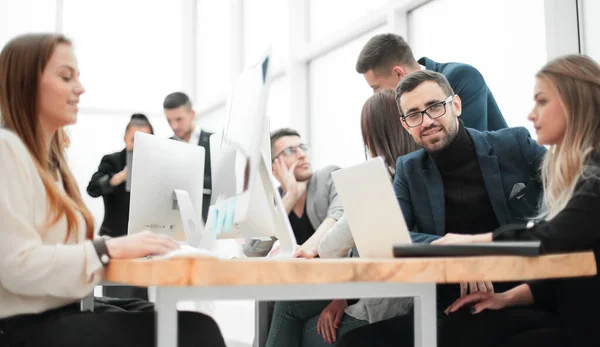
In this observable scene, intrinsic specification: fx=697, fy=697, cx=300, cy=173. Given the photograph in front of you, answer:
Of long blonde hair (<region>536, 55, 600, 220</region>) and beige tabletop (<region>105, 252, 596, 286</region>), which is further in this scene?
long blonde hair (<region>536, 55, 600, 220</region>)

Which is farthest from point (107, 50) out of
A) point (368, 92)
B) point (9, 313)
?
point (9, 313)

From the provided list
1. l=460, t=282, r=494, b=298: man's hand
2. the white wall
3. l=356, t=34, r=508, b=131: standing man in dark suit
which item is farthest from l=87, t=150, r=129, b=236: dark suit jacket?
l=460, t=282, r=494, b=298: man's hand

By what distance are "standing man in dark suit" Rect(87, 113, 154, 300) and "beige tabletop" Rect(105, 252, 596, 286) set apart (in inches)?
114

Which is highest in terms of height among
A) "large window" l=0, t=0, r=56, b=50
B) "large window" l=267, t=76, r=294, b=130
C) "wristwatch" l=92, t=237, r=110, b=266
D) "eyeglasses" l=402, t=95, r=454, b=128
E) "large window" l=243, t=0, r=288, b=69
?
"large window" l=0, t=0, r=56, b=50

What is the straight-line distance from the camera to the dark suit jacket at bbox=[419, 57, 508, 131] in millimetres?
A: 2471

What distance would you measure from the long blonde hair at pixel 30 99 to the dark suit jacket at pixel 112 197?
2.56 meters

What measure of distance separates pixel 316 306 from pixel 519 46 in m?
1.44

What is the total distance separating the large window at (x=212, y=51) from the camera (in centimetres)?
659

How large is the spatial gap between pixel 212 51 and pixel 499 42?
4.42 m

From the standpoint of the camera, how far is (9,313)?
1351mm

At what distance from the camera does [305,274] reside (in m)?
1.08

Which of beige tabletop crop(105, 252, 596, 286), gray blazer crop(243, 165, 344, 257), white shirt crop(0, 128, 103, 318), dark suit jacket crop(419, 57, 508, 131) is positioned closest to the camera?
beige tabletop crop(105, 252, 596, 286)

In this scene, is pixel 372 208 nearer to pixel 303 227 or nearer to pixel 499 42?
pixel 303 227

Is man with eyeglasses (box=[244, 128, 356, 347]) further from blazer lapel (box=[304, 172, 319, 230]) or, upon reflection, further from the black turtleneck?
the black turtleneck
